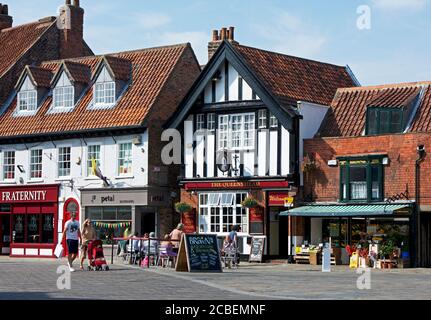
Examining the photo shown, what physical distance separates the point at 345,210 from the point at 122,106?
41.4 feet

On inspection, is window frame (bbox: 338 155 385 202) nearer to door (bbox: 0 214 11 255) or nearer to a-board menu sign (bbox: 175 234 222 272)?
a-board menu sign (bbox: 175 234 222 272)

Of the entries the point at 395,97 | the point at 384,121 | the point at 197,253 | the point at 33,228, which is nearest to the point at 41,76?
the point at 33,228

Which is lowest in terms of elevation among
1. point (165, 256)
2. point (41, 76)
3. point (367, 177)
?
point (165, 256)

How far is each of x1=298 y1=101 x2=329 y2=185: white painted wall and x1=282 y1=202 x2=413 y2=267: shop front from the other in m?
1.93

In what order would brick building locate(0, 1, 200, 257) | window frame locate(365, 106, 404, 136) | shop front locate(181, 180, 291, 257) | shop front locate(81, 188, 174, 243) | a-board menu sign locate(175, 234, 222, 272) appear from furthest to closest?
brick building locate(0, 1, 200, 257) → shop front locate(81, 188, 174, 243) → shop front locate(181, 180, 291, 257) → window frame locate(365, 106, 404, 136) → a-board menu sign locate(175, 234, 222, 272)

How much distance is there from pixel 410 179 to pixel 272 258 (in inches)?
282

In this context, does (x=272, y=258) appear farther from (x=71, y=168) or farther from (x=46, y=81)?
(x=46, y=81)

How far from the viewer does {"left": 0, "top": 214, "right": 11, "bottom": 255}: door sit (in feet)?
159

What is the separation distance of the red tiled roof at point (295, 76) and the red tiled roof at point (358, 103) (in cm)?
136

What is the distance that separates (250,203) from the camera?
39.7 meters

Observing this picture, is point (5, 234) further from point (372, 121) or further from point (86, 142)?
point (372, 121)

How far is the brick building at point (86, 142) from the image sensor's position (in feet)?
141

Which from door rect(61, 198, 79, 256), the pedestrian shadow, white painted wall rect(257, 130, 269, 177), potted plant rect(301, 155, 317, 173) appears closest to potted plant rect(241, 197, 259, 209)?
white painted wall rect(257, 130, 269, 177)
